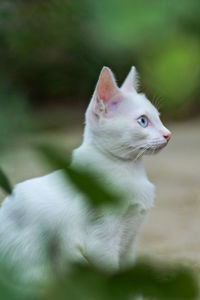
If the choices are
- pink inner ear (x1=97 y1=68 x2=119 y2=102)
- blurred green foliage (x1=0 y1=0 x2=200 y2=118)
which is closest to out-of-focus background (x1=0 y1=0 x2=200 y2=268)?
blurred green foliage (x1=0 y1=0 x2=200 y2=118)

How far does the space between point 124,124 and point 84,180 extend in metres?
2.38

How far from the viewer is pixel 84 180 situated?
460mm

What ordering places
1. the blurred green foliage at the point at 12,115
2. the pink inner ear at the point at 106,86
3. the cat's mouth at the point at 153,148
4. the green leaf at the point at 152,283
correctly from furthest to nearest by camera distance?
the cat's mouth at the point at 153,148
the pink inner ear at the point at 106,86
the blurred green foliage at the point at 12,115
the green leaf at the point at 152,283

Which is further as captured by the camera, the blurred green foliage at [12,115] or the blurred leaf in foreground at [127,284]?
the blurred green foliage at [12,115]

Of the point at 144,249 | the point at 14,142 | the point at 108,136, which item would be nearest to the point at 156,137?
the point at 108,136

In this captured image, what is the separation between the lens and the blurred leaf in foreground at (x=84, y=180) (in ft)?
1.50

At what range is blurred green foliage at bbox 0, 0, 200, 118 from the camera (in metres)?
0.44

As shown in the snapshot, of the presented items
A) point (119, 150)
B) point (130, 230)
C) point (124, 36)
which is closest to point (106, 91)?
point (119, 150)

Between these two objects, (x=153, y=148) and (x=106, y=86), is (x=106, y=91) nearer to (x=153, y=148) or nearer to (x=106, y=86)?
(x=106, y=86)

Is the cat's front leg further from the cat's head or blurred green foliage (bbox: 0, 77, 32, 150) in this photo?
blurred green foliage (bbox: 0, 77, 32, 150)

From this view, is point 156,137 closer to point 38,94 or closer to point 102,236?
point 102,236

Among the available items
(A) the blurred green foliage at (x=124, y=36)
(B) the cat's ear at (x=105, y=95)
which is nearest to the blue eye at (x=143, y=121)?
(B) the cat's ear at (x=105, y=95)

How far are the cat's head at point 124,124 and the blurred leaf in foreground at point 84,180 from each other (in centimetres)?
229

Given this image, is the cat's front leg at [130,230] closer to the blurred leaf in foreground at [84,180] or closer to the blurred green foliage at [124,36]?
the blurred green foliage at [124,36]
